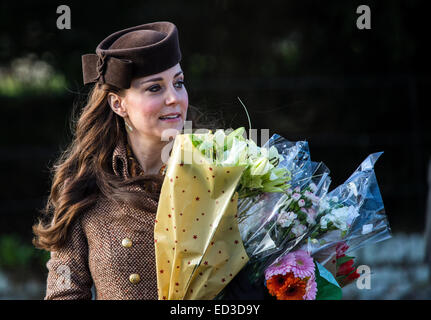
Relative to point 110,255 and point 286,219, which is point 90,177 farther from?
point 286,219

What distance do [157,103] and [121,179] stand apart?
0.34 m

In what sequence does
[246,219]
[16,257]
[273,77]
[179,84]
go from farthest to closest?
[273,77], [16,257], [179,84], [246,219]

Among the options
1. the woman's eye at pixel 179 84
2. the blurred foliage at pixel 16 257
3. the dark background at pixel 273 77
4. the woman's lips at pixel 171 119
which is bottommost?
the blurred foliage at pixel 16 257

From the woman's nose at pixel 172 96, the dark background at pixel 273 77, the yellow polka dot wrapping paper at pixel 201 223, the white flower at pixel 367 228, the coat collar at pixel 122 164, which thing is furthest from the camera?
the dark background at pixel 273 77

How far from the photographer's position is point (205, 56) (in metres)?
7.77

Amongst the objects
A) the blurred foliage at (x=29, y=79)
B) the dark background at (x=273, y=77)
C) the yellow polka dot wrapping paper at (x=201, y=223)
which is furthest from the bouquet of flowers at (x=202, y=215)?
the blurred foliage at (x=29, y=79)

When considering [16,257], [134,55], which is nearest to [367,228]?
[134,55]

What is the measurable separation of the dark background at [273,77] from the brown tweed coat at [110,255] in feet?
15.1

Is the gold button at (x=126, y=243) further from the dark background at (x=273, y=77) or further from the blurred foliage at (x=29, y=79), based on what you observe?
the blurred foliage at (x=29, y=79)

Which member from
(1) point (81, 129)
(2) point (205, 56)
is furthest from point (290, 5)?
(1) point (81, 129)

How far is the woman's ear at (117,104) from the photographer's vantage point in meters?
2.57

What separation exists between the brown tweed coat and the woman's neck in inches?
1.7

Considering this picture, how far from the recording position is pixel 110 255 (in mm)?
2465
